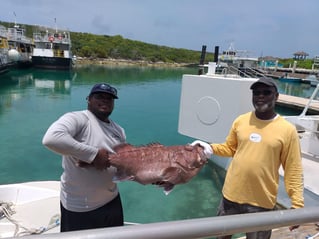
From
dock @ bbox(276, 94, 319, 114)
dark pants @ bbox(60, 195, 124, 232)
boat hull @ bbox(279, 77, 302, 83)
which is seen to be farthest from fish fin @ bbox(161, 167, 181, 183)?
boat hull @ bbox(279, 77, 302, 83)

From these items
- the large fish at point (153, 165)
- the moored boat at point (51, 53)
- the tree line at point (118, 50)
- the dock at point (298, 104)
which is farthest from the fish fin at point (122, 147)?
the tree line at point (118, 50)

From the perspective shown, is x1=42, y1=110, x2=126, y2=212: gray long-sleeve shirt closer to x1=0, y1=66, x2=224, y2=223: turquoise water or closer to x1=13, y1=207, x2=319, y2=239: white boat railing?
x1=13, y1=207, x2=319, y2=239: white boat railing

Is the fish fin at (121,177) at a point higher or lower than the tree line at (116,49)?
lower

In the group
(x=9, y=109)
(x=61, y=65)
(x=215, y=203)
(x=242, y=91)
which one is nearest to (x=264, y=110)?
(x=242, y=91)

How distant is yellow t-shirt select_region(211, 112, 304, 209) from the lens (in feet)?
7.30

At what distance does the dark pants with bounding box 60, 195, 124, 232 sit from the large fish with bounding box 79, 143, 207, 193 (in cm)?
34

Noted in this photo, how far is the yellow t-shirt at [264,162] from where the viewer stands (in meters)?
2.23

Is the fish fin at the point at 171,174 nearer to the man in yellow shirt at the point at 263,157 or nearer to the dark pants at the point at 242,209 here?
the man in yellow shirt at the point at 263,157

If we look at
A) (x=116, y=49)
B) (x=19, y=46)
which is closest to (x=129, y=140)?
(x=19, y=46)

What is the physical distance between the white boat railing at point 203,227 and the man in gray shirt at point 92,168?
888 mm

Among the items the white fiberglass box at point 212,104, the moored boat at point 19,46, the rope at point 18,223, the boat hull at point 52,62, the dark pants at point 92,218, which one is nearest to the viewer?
the dark pants at point 92,218

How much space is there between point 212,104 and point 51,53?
3990cm

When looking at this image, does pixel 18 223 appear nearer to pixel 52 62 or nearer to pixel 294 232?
pixel 294 232

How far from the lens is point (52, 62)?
42.2 metres
